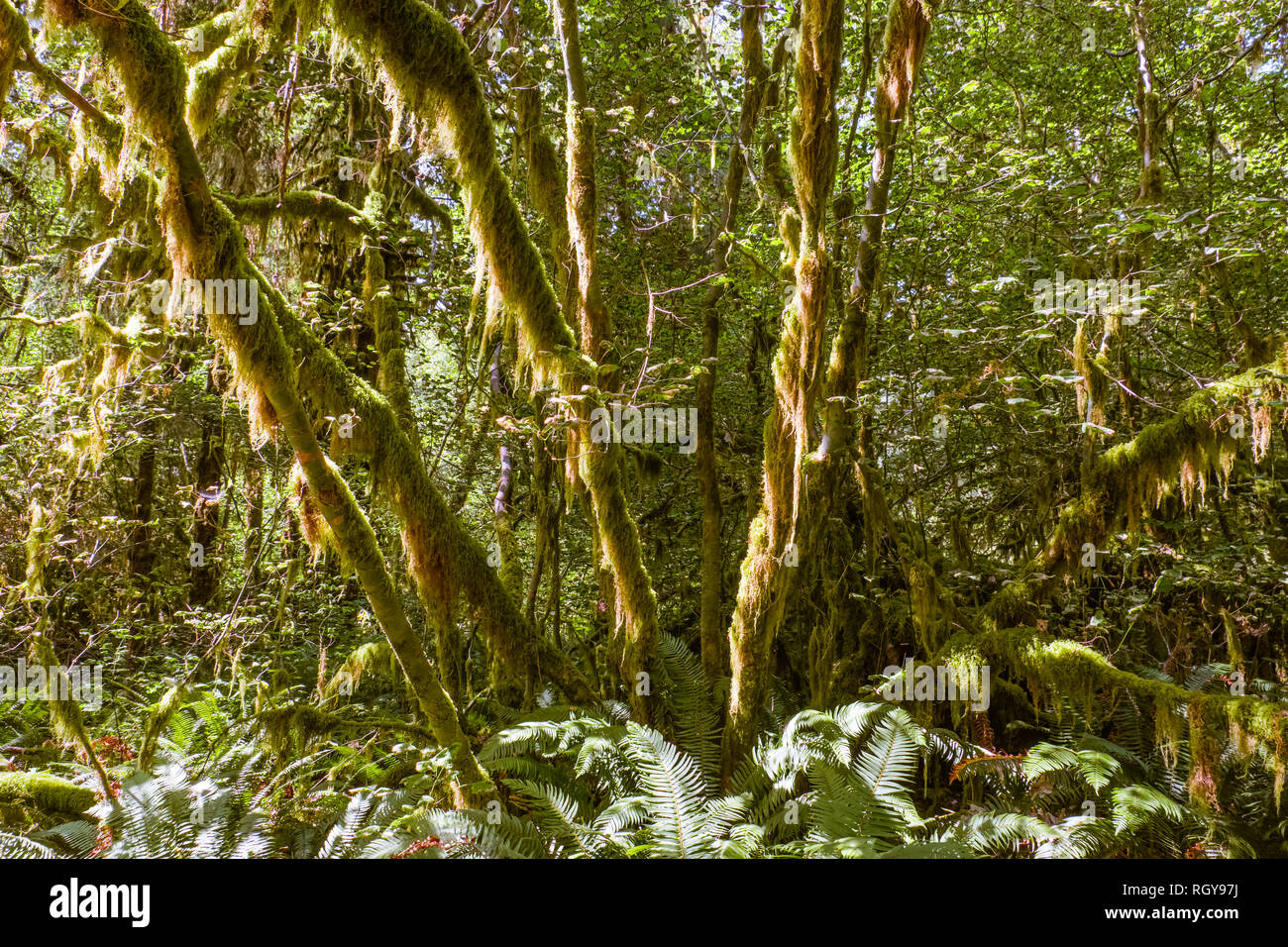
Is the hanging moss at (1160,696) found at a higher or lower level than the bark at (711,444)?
lower

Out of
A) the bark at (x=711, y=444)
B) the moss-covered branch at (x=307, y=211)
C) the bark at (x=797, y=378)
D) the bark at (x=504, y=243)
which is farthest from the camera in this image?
the bark at (x=711, y=444)

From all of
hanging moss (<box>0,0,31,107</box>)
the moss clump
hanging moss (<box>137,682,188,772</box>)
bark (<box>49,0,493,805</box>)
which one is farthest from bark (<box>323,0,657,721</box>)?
the moss clump

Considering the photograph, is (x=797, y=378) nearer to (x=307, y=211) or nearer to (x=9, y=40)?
(x=9, y=40)

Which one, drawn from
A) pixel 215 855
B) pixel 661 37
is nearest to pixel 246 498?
pixel 215 855

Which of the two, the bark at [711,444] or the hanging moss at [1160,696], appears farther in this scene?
the bark at [711,444]

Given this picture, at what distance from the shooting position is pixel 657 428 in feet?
19.8

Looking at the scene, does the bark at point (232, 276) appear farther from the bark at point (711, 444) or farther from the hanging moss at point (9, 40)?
the bark at point (711, 444)

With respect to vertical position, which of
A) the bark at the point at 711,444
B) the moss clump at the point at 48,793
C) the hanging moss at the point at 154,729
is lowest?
the moss clump at the point at 48,793

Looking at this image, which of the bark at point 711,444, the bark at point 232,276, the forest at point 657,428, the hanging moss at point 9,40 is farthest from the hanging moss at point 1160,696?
the hanging moss at point 9,40

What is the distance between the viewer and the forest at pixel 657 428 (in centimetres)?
366

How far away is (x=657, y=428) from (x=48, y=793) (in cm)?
456

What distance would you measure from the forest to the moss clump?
21mm

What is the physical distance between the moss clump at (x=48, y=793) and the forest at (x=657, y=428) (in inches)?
0.8

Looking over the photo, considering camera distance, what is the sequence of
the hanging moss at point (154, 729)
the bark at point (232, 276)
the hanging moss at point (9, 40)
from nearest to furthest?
the hanging moss at point (9, 40)
the bark at point (232, 276)
the hanging moss at point (154, 729)
